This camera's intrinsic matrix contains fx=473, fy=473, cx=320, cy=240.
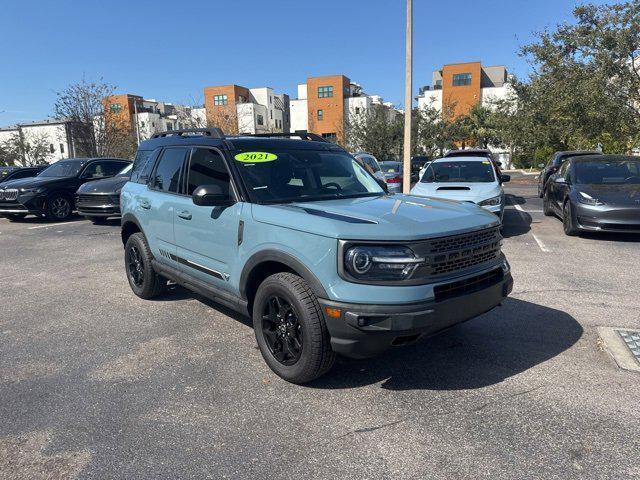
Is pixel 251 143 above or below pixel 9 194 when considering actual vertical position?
above

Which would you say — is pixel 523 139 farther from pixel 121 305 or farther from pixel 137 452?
pixel 137 452

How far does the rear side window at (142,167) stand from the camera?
218 inches

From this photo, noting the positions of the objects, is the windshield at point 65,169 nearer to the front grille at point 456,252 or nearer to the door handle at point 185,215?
the door handle at point 185,215

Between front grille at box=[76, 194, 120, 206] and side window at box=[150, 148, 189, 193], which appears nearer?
side window at box=[150, 148, 189, 193]

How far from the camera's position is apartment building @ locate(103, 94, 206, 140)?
29312 mm

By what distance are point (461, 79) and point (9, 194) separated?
2199 inches

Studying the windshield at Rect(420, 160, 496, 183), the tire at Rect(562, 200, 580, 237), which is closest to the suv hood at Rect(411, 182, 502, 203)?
the windshield at Rect(420, 160, 496, 183)

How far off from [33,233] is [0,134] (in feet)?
267

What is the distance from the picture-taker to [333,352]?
328cm

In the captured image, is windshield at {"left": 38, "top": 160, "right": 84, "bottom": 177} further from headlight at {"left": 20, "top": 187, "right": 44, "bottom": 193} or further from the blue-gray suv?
the blue-gray suv

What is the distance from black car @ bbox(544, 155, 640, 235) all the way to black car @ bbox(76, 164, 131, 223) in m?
10.2

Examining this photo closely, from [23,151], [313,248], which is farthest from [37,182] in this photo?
[23,151]

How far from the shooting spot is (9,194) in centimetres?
1281

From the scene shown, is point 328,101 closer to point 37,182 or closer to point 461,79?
point 461,79
